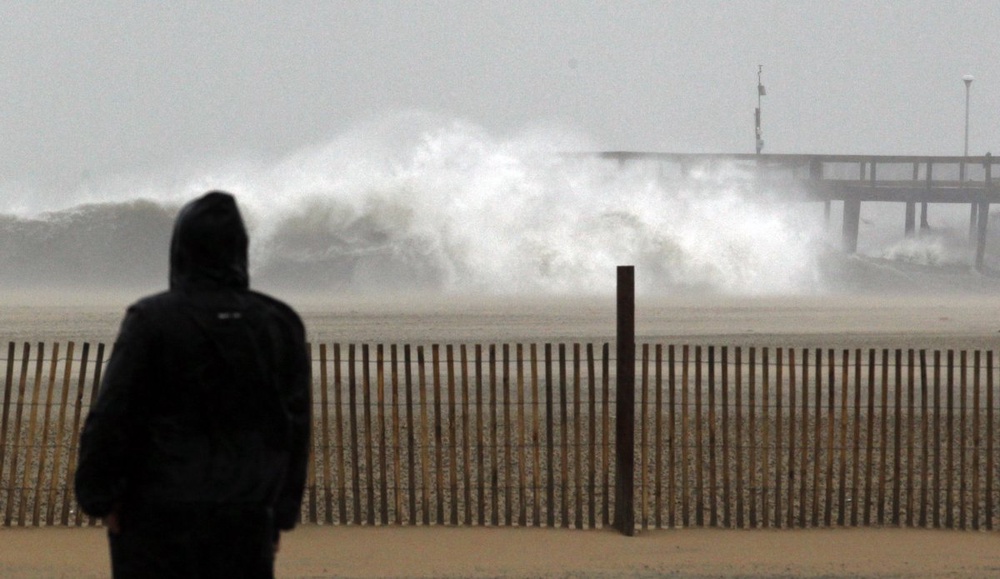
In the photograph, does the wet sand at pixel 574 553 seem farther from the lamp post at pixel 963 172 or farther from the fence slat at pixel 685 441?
the lamp post at pixel 963 172

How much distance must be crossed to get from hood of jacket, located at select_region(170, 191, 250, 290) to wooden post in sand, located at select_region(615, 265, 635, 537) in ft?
15.8

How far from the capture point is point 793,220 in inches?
2365

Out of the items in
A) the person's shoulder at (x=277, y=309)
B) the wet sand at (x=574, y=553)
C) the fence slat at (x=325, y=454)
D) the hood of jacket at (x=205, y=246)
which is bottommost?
the wet sand at (x=574, y=553)

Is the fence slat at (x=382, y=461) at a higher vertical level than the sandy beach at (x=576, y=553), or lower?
higher

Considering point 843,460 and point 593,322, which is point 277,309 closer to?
point 843,460

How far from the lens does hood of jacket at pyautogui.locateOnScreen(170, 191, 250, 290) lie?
3.47 m

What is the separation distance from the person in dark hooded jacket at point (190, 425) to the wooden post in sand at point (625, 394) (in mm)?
4778

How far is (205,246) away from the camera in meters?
3.49

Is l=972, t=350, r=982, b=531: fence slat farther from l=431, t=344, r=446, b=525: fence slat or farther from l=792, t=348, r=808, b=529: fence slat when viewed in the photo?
l=431, t=344, r=446, b=525: fence slat

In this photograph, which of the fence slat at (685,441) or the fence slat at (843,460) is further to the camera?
the fence slat at (843,460)

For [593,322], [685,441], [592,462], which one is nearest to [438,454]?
[592,462]

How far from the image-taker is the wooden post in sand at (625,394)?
321 inches

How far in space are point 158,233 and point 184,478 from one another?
53474 millimetres

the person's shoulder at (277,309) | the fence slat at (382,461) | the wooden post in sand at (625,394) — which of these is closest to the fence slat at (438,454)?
the fence slat at (382,461)
